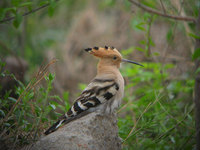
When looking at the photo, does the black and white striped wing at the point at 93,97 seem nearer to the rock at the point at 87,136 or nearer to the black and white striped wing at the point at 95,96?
the black and white striped wing at the point at 95,96

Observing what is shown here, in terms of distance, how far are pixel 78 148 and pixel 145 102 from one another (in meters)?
0.84

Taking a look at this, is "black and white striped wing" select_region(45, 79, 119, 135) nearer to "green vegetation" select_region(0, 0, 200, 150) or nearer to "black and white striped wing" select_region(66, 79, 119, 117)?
"black and white striped wing" select_region(66, 79, 119, 117)

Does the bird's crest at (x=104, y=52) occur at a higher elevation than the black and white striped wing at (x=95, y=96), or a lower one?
higher

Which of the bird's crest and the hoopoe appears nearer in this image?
the hoopoe

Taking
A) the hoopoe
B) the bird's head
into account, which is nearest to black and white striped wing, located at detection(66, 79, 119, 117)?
the hoopoe

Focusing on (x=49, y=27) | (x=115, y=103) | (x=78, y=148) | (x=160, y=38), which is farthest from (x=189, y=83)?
(x=49, y=27)

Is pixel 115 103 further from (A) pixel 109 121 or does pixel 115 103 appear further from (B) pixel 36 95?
(B) pixel 36 95

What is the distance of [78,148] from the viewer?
1.89 m

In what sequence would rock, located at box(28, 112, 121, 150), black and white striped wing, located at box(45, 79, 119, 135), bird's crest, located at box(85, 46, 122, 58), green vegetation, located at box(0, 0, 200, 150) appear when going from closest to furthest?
rock, located at box(28, 112, 121, 150) < green vegetation, located at box(0, 0, 200, 150) < black and white striped wing, located at box(45, 79, 119, 135) < bird's crest, located at box(85, 46, 122, 58)

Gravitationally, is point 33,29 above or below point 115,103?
below

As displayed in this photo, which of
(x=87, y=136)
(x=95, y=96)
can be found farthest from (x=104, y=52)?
(x=87, y=136)

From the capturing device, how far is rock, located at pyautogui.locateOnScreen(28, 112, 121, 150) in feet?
6.25

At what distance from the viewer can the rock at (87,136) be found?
6.25ft

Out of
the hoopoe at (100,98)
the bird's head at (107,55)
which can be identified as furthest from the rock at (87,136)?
the bird's head at (107,55)
